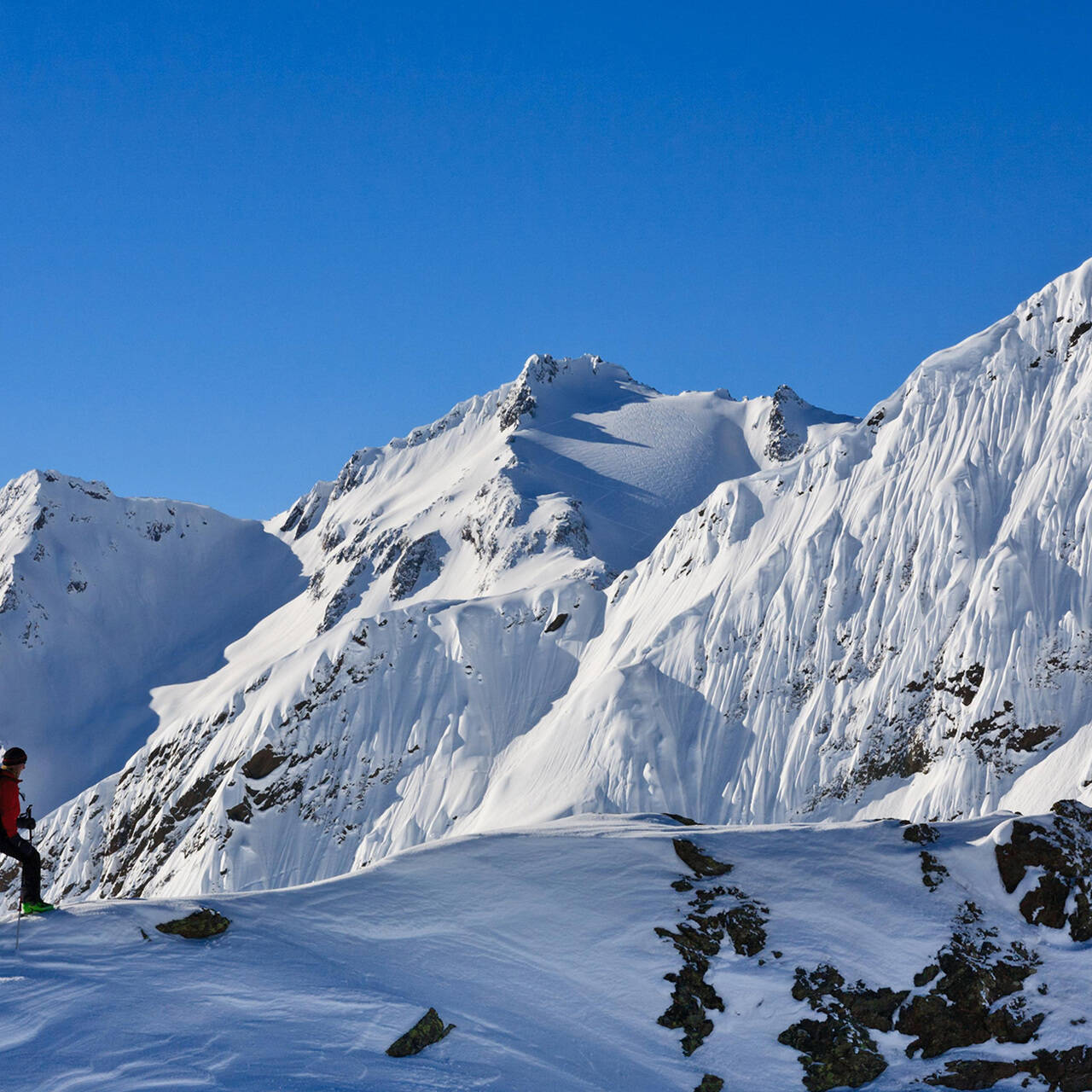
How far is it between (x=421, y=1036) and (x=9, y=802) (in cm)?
726

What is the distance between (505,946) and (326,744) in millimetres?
78921

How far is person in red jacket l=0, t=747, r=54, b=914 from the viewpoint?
18.0 metres

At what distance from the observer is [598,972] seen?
20656 mm

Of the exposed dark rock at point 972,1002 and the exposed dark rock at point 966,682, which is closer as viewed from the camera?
the exposed dark rock at point 972,1002

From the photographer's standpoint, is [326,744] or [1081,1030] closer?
[1081,1030]

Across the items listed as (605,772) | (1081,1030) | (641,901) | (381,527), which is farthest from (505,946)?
(381,527)

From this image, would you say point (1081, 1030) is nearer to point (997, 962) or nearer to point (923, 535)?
point (997, 962)

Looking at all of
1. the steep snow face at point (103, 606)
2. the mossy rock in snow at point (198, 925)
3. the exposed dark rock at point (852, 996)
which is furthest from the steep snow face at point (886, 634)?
the steep snow face at point (103, 606)

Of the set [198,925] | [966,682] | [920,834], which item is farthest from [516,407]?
[198,925]

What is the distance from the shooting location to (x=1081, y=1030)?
19188 mm

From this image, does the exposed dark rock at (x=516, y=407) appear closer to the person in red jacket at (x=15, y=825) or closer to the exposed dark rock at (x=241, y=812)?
the exposed dark rock at (x=241, y=812)

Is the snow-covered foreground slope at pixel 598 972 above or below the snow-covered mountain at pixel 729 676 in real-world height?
below

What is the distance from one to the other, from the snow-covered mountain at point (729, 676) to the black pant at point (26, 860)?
54.5 m

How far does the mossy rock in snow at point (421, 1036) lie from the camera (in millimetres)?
17125
